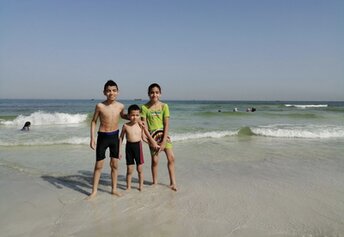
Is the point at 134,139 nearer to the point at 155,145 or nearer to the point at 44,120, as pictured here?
the point at 155,145

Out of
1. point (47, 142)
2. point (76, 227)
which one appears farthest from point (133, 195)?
point (47, 142)

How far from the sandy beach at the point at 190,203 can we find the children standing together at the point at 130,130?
0.46 m

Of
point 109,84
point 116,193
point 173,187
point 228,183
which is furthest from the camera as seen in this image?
point 228,183

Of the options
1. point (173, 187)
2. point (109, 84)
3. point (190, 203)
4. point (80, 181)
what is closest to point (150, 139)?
point (173, 187)

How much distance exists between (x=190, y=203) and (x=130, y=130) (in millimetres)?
1471

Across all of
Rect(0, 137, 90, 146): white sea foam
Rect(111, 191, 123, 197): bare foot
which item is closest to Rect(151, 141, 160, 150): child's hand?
Rect(111, 191, 123, 197): bare foot

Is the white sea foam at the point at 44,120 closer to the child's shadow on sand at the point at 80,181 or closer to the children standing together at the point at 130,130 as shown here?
the child's shadow on sand at the point at 80,181

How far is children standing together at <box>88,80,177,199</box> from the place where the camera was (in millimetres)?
4195

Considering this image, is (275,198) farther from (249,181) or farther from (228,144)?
(228,144)

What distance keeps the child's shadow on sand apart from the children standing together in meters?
0.43

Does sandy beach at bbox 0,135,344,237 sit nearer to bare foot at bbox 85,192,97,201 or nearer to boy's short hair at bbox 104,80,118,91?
bare foot at bbox 85,192,97,201

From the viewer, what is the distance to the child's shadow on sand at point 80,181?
4.68 metres

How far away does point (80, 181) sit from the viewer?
16.7 feet

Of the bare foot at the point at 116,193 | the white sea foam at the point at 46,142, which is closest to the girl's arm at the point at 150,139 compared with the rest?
the bare foot at the point at 116,193
